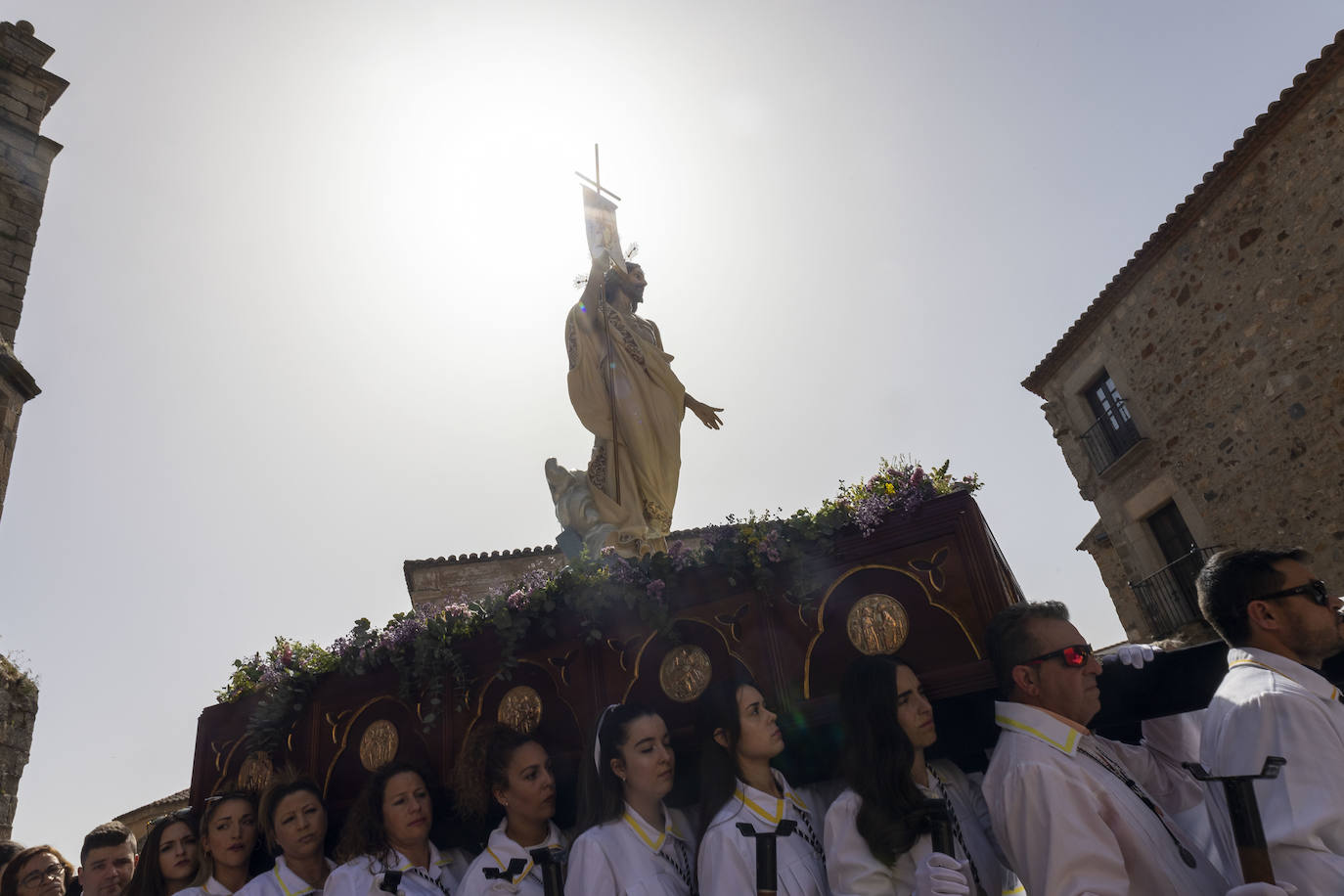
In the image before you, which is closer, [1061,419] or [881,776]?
[881,776]

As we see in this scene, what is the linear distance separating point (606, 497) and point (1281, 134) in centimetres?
1090

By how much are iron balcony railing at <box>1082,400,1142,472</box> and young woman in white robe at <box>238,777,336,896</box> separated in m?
13.4

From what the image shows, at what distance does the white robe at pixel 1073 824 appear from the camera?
7.95 feet

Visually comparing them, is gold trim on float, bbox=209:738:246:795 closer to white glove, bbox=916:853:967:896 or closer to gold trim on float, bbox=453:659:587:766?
gold trim on float, bbox=453:659:587:766

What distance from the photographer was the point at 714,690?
368 centimetres

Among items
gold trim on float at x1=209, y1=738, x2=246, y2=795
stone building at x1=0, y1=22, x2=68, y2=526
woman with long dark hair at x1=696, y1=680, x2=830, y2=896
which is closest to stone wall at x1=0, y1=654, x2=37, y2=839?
stone building at x1=0, y1=22, x2=68, y2=526

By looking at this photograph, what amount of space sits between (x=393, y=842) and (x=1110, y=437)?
46.0 feet

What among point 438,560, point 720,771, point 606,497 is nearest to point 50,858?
point 606,497

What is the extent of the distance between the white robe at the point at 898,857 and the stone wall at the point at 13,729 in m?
10.9

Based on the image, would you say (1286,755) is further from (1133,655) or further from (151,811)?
(151,811)

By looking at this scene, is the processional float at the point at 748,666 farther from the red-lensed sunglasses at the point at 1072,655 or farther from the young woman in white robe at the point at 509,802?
the red-lensed sunglasses at the point at 1072,655

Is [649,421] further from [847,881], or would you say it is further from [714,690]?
[847,881]

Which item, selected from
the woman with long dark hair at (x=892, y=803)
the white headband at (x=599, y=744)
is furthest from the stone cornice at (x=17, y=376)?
the woman with long dark hair at (x=892, y=803)

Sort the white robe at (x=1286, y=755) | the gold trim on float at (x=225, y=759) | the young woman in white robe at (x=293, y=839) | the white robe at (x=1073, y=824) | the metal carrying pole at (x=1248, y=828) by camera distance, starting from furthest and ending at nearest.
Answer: the gold trim on float at (x=225, y=759)
the young woman in white robe at (x=293, y=839)
the white robe at (x=1073, y=824)
the white robe at (x=1286, y=755)
the metal carrying pole at (x=1248, y=828)
